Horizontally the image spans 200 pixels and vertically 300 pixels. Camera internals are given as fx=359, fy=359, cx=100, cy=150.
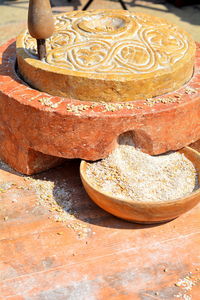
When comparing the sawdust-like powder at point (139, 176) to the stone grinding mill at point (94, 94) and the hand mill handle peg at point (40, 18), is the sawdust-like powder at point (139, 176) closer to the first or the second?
the stone grinding mill at point (94, 94)

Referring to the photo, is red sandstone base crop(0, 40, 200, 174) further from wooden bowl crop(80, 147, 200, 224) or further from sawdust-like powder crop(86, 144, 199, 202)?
wooden bowl crop(80, 147, 200, 224)

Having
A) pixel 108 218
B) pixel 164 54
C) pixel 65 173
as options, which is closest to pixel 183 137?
pixel 164 54

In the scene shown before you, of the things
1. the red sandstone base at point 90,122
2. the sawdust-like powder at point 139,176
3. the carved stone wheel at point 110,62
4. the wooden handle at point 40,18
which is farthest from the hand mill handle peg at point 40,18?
the sawdust-like powder at point 139,176

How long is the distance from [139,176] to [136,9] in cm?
680

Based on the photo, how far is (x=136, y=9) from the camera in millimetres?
8586

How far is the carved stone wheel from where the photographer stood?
276 centimetres

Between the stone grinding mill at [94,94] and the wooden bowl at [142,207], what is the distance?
374 mm

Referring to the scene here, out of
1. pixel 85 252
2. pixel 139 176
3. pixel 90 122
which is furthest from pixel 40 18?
pixel 85 252

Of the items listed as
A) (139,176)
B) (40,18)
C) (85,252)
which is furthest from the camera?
(139,176)

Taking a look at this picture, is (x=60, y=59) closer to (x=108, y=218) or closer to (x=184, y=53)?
(x=184, y=53)

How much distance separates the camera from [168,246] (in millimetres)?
2662

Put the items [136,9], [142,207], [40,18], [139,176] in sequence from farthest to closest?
[136,9] < [139,176] < [40,18] < [142,207]

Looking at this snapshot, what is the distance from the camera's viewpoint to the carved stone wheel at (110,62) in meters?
2.76

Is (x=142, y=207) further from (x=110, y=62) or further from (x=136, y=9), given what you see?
(x=136, y=9)
